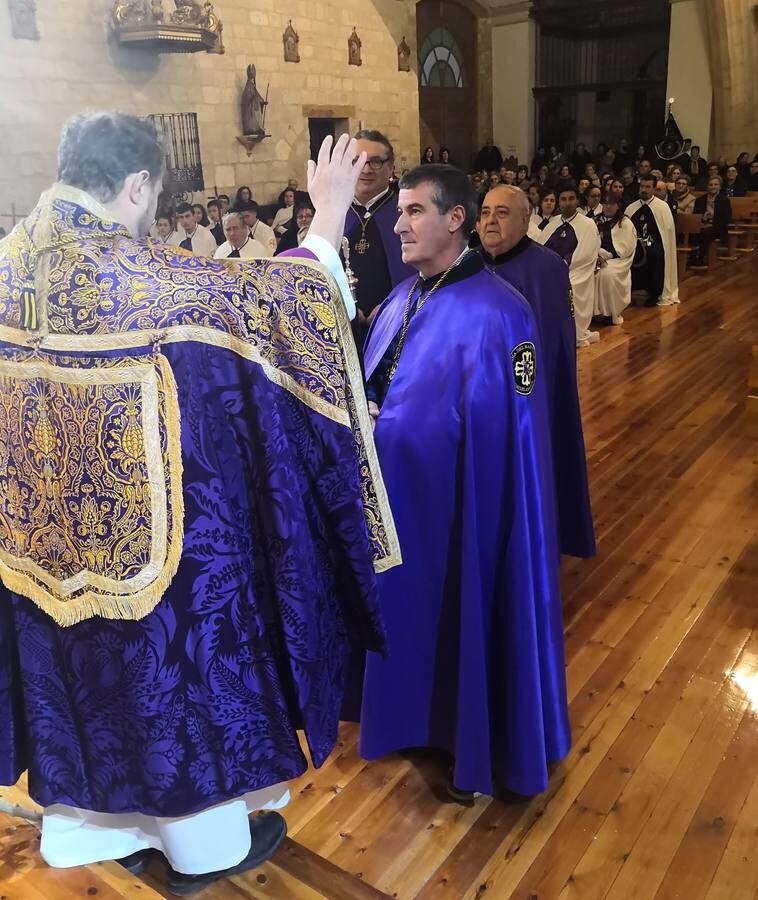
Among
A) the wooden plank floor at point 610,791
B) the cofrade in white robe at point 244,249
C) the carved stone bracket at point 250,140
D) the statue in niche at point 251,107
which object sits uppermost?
the statue in niche at point 251,107

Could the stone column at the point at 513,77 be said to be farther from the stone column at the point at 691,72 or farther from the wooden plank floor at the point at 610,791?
the wooden plank floor at the point at 610,791

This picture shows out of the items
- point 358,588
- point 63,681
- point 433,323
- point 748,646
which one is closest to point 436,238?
point 433,323

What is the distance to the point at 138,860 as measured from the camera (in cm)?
210

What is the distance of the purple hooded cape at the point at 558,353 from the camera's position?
3.70m

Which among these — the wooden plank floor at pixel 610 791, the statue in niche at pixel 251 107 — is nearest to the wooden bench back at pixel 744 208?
the statue in niche at pixel 251 107

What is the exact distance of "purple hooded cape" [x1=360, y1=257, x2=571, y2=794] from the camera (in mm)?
2291

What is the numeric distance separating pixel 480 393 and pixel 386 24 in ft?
48.4

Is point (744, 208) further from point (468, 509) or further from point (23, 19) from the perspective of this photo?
point (468, 509)

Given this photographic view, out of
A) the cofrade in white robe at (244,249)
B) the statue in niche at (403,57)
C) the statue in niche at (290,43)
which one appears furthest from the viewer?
the statue in niche at (403,57)

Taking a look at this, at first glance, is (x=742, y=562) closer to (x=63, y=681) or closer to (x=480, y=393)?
(x=480, y=393)

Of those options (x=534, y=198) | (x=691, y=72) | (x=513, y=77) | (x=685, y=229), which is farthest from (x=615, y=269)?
(x=513, y=77)

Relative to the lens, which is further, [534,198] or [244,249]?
[534,198]

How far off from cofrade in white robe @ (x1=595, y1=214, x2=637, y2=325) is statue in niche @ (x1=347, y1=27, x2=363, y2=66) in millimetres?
6653

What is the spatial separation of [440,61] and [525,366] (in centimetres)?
1800
